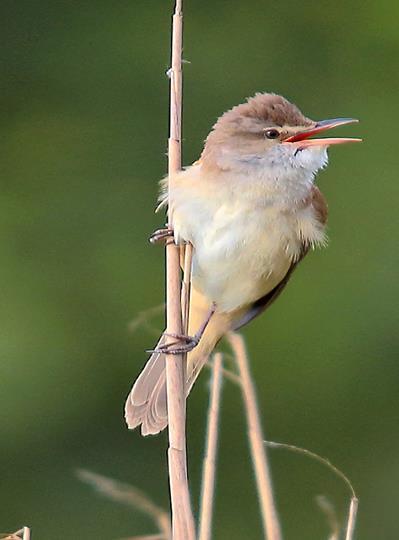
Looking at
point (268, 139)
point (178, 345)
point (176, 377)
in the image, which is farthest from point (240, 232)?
point (176, 377)

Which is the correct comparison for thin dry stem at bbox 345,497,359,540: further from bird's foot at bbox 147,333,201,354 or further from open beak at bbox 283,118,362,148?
open beak at bbox 283,118,362,148

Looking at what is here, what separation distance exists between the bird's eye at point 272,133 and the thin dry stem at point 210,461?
2.36 ft

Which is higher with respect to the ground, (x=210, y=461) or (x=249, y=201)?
(x=249, y=201)

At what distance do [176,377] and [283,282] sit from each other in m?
0.85

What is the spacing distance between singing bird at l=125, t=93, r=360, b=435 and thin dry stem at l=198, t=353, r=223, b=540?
0.58 m

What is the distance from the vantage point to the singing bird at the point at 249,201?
2.51 m

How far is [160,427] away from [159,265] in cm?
203

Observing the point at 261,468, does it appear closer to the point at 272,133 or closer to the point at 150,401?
the point at 150,401

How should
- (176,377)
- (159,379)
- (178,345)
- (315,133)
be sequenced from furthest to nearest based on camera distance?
(159,379), (315,133), (178,345), (176,377)

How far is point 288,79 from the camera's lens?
184 inches

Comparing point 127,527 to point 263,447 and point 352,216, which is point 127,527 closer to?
point 352,216

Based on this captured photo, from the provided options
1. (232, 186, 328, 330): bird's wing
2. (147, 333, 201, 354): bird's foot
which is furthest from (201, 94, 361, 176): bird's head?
(147, 333, 201, 354): bird's foot

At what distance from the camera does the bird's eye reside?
2.53 metres

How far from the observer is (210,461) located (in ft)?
5.96
